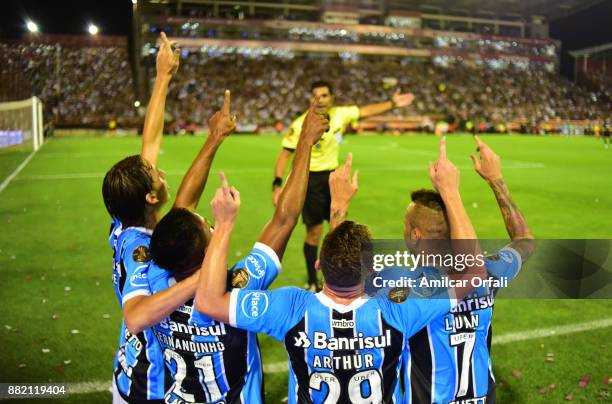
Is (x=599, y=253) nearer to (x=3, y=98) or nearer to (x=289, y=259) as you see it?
(x=289, y=259)

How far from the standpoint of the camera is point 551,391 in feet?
13.1

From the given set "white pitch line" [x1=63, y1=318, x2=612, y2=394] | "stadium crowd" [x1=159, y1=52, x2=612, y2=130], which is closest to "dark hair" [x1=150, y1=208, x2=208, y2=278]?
"white pitch line" [x1=63, y1=318, x2=612, y2=394]

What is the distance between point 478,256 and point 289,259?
5.52 m

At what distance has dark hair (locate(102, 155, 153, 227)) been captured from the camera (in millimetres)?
2832

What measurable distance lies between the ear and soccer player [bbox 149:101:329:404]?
0.47 m

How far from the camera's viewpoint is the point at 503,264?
256cm

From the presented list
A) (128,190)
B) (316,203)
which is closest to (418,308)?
(128,190)

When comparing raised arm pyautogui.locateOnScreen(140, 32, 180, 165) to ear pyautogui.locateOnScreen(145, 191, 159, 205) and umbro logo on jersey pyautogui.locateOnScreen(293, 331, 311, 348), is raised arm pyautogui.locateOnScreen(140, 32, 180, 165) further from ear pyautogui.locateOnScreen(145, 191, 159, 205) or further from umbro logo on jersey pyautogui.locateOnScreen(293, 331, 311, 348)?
umbro logo on jersey pyautogui.locateOnScreen(293, 331, 311, 348)

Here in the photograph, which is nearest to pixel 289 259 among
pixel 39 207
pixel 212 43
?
pixel 39 207

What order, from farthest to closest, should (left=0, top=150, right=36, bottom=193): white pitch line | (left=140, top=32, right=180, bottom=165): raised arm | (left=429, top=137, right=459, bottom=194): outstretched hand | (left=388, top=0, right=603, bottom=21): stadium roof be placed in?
1. (left=388, top=0, right=603, bottom=21): stadium roof
2. (left=0, top=150, right=36, bottom=193): white pitch line
3. (left=140, top=32, right=180, bottom=165): raised arm
4. (left=429, top=137, right=459, bottom=194): outstretched hand

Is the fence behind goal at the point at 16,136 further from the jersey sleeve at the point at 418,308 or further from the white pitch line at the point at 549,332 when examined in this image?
the jersey sleeve at the point at 418,308

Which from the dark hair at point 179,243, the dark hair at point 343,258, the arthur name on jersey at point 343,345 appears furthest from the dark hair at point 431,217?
the dark hair at point 179,243

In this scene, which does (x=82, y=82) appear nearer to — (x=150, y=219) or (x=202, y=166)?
(x=202, y=166)

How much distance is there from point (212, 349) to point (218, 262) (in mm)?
494
